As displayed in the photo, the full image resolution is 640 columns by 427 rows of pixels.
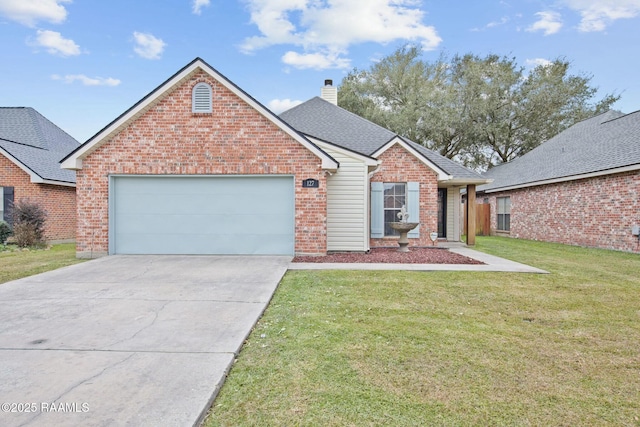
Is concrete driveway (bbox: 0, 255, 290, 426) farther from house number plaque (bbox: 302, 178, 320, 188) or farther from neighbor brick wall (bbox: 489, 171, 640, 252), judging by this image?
neighbor brick wall (bbox: 489, 171, 640, 252)

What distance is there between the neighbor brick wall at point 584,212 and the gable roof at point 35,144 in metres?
21.1

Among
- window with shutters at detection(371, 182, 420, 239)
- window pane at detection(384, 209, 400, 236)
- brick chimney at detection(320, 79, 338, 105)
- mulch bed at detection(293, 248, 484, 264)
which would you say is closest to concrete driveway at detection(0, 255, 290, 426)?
mulch bed at detection(293, 248, 484, 264)

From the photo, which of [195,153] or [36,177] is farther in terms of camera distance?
[36,177]

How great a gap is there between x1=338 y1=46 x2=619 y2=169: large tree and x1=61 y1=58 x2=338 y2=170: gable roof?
21.4 metres

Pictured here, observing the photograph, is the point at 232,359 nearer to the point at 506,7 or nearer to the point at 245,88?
the point at 245,88

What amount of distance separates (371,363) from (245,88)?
8480 mm

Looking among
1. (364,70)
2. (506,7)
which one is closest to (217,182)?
(506,7)

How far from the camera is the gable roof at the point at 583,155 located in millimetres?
13633

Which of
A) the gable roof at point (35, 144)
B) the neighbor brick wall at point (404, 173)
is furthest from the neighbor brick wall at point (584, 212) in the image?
the gable roof at point (35, 144)

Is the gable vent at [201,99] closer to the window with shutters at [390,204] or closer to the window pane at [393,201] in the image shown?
the window with shutters at [390,204]

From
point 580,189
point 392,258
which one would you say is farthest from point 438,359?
point 580,189

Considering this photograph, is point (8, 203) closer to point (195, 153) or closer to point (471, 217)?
point (195, 153)

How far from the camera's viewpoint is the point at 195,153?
10.2 m

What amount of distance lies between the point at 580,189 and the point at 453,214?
4.95 metres
